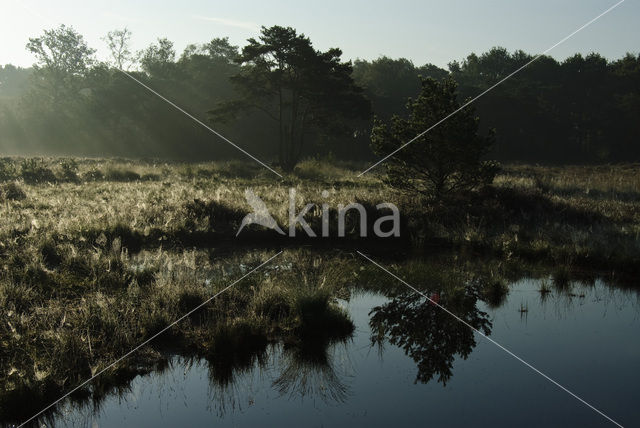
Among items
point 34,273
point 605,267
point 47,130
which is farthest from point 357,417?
point 47,130

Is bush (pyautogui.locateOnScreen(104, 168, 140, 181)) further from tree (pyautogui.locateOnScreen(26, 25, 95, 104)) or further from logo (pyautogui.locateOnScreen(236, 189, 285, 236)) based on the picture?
tree (pyautogui.locateOnScreen(26, 25, 95, 104))

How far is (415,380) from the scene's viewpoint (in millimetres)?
6496

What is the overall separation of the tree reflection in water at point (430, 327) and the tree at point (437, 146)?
246 inches

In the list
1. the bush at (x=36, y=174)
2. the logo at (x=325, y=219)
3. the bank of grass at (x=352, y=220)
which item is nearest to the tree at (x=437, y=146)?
the bank of grass at (x=352, y=220)

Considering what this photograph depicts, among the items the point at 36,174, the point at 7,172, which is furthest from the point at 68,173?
the point at 7,172

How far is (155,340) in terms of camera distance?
7.23m

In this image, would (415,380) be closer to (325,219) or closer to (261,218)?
(325,219)

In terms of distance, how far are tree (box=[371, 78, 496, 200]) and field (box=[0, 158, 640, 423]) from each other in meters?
0.66

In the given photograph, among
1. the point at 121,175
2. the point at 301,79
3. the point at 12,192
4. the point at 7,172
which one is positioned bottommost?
the point at 12,192

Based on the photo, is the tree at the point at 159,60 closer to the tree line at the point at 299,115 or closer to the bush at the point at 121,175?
the tree line at the point at 299,115

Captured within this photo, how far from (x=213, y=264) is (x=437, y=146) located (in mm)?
7042

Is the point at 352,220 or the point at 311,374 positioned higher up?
the point at 352,220

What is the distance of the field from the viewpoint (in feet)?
22.4

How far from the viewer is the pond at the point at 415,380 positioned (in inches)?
221
